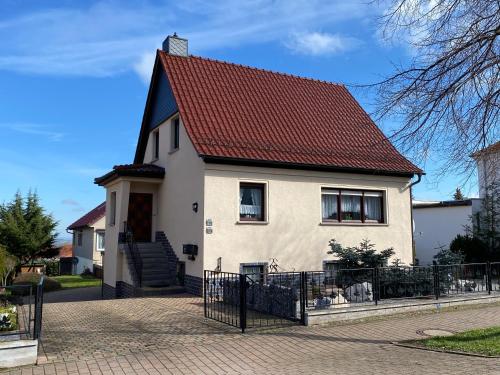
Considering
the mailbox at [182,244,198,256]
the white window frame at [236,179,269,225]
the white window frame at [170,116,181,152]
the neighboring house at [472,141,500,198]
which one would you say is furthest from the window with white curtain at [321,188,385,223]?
the neighboring house at [472,141,500,198]

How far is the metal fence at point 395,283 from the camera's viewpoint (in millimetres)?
10891

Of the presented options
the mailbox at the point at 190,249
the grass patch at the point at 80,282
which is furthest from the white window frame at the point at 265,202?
the grass patch at the point at 80,282

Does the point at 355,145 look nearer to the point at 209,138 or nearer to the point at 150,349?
the point at 209,138

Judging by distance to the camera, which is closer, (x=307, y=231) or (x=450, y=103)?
(x=450, y=103)

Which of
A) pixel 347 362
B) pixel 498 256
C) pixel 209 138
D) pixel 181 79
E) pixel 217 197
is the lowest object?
pixel 347 362

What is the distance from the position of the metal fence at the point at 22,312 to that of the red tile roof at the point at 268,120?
23.3 feet

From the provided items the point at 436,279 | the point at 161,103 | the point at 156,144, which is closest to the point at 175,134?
the point at 161,103

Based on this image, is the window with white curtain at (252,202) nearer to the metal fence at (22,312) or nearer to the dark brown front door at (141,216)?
the dark brown front door at (141,216)

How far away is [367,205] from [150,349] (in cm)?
1212

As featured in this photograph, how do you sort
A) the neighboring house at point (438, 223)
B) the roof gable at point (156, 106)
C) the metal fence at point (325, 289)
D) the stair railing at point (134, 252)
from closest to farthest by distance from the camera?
the metal fence at point (325, 289) < the stair railing at point (134, 252) < the roof gable at point (156, 106) < the neighboring house at point (438, 223)

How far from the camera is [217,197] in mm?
15000

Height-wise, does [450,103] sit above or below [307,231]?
above

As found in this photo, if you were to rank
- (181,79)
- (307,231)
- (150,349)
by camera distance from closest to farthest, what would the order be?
(150,349), (307,231), (181,79)

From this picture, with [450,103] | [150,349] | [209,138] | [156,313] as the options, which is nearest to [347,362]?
[150,349]
